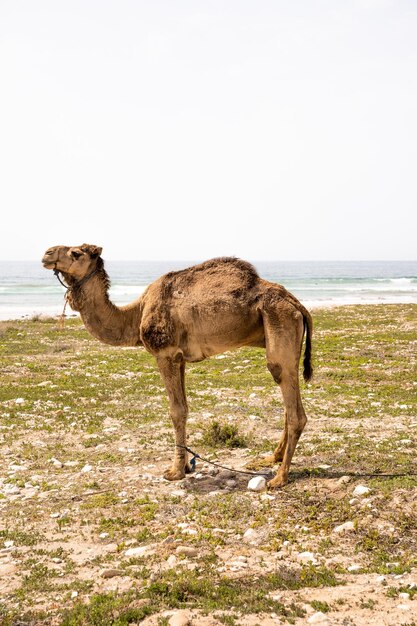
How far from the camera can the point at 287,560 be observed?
585cm

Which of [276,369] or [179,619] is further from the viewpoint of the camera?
[276,369]

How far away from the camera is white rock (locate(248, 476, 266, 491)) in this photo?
306 inches

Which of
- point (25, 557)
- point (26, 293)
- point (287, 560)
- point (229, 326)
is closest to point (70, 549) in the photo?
point (25, 557)

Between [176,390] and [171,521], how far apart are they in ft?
7.15

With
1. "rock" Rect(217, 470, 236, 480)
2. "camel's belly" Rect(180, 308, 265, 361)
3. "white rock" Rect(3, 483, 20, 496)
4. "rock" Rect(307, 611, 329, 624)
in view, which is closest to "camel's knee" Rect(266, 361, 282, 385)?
"camel's belly" Rect(180, 308, 265, 361)

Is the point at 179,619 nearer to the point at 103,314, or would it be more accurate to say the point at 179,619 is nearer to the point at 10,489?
the point at 10,489

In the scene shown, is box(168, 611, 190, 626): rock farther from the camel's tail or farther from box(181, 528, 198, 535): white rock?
the camel's tail

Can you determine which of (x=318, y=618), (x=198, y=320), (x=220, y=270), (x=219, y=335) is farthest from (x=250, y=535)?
(x=220, y=270)

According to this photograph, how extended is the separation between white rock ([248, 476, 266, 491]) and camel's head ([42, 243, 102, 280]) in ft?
12.8

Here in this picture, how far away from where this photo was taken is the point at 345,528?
6.42 m

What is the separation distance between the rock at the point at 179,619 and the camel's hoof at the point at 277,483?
9.88 feet

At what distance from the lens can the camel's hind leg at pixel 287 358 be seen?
790cm

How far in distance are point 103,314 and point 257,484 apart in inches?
134

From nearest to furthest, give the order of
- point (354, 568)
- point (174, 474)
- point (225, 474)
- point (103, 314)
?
point (354, 568), point (174, 474), point (225, 474), point (103, 314)
